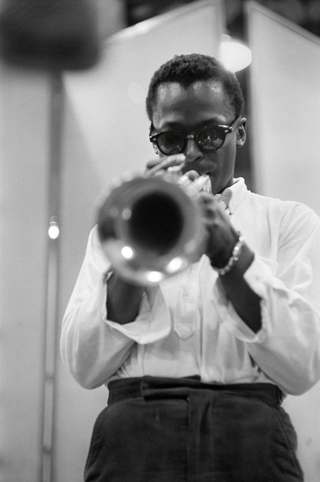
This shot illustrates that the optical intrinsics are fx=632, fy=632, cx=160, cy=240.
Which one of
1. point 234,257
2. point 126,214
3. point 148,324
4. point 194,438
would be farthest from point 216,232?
point 194,438

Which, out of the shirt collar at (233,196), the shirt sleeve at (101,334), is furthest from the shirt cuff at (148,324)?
the shirt collar at (233,196)

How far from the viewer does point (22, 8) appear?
2.29m

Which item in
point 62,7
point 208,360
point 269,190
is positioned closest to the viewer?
point 208,360

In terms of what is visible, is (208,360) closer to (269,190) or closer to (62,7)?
(269,190)

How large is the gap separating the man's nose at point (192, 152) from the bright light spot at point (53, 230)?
2.75 ft

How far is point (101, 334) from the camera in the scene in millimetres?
1264

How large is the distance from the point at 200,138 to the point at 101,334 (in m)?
0.51

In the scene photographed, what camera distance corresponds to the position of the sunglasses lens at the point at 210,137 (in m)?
1.46

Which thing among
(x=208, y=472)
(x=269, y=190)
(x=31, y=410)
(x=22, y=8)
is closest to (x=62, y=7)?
(x=22, y=8)

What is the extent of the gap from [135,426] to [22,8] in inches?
66.1

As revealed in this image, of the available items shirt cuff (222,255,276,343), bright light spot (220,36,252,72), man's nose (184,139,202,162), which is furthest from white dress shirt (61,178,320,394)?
bright light spot (220,36,252,72)

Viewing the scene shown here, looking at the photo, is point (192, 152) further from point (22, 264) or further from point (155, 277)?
point (22, 264)

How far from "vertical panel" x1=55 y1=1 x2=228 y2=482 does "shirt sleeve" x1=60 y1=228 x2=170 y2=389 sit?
0.76m

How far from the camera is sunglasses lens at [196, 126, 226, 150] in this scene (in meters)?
1.46
